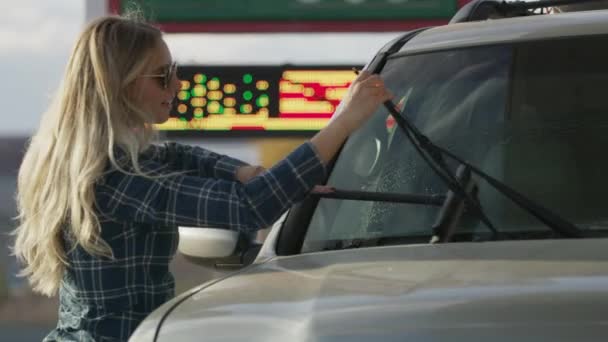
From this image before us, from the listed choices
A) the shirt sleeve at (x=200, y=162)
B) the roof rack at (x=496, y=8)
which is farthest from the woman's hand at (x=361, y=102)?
the roof rack at (x=496, y=8)

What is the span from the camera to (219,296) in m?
2.89

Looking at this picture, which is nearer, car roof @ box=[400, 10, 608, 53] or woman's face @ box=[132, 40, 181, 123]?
woman's face @ box=[132, 40, 181, 123]

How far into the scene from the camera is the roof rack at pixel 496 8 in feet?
14.8

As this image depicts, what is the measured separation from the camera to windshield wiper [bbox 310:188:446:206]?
3.38 metres

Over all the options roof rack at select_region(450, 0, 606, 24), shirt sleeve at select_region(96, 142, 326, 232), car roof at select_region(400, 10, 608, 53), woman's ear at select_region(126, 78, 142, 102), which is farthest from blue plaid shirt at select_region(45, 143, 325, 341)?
roof rack at select_region(450, 0, 606, 24)

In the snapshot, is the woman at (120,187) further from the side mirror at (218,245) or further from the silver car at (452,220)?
the side mirror at (218,245)

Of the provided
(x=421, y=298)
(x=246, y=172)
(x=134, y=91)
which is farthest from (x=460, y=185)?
(x=421, y=298)

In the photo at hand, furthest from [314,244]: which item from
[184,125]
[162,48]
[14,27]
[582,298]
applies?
[14,27]

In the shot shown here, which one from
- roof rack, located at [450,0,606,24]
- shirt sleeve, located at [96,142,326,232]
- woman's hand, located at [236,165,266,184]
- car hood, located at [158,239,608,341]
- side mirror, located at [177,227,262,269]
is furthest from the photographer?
roof rack, located at [450,0,606,24]

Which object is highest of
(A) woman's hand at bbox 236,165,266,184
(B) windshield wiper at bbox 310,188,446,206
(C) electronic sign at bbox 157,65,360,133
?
(A) woman's hand at bbox 236,165,266,184

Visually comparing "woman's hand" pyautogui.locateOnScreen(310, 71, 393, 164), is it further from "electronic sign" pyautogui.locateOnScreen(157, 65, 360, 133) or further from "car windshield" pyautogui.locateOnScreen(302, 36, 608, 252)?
"electronic sign" pyautogui.locateOnScreen(157, 65, 360, 133)

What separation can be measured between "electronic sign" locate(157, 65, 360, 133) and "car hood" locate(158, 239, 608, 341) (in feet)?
17.1

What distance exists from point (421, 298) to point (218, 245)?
116 centimetres

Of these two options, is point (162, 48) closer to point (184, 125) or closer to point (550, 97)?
point (550, 97)
